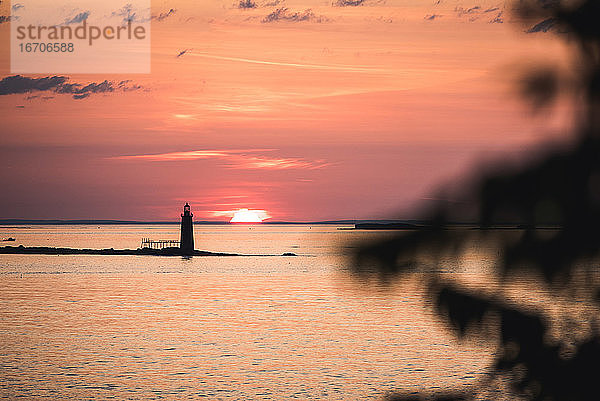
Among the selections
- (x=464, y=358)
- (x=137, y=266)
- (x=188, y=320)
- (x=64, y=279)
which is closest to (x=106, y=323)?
(x=188, y=320)

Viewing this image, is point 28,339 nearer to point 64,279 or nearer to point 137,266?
point 64,279

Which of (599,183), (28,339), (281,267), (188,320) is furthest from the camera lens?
(281,267)

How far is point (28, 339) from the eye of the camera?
58.0 metres

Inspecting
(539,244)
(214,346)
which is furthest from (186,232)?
(539,244)

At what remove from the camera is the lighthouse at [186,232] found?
359 ft

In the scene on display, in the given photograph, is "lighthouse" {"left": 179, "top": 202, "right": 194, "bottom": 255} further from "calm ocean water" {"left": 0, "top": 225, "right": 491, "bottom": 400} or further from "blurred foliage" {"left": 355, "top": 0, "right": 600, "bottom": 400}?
"blurred foliage" {"left": 355, "top": 0, "right": 600, "bottom": 400}

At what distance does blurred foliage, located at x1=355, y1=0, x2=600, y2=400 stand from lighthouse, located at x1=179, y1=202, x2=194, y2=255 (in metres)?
105

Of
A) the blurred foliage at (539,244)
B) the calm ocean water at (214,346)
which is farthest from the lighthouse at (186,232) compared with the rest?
the blurred foliage at (539,244)

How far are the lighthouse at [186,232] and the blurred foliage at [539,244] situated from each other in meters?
105

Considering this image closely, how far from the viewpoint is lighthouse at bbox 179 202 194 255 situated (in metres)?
110

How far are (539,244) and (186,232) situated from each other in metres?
115

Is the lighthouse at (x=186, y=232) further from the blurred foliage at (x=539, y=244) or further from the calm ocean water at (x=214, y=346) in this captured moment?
the blurred foliage at (x=539, y=244)

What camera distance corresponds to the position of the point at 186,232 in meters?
115

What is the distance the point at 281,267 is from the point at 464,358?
91.4 metres
